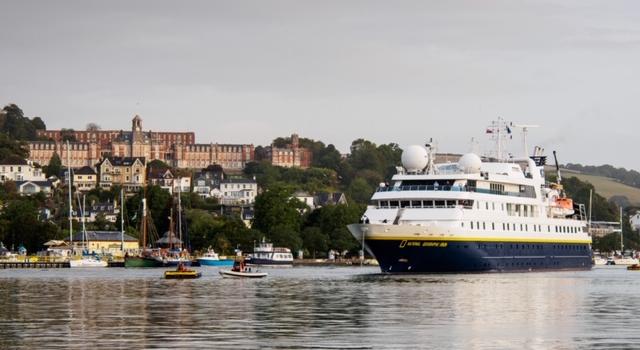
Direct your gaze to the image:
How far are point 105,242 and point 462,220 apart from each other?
95.4 m

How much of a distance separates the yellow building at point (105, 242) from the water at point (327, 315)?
3629 inches

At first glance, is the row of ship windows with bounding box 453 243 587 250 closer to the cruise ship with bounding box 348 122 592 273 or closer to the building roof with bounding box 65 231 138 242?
the cruise ship with bounding box 348 122 592 273

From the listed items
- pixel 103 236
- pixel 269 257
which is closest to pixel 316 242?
pixel 103 236

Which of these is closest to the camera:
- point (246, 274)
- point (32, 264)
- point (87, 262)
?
point (246, 274)

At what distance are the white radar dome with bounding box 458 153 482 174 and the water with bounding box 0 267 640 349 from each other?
19812mm

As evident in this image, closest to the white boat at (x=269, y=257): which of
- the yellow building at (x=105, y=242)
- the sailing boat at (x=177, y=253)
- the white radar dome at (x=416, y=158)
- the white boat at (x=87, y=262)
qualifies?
the sailing boat at (x=177, y=253)

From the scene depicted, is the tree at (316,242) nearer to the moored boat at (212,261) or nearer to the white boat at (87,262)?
the moored boat at (212,261)

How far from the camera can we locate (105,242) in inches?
7554

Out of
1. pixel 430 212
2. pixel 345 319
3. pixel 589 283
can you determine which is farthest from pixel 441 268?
pixel 345 319

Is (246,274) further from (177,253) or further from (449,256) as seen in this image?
(177,253)

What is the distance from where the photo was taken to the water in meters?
48.2

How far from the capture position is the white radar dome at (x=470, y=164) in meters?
113

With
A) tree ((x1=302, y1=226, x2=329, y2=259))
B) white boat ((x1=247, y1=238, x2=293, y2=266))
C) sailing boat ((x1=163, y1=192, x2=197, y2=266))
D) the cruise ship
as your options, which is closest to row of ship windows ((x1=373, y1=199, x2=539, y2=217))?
the cruise ship

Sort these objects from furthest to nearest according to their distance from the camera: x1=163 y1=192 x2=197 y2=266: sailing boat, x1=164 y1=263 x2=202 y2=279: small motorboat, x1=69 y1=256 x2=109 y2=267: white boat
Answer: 1. x1=69 y1=256 x2=109 y2=267: white boat
2. x1=163 y1=192 x2=197 y2=266: sailing boat
3. x1=164 y1=263 x2=202 y2=279: small motorboat
